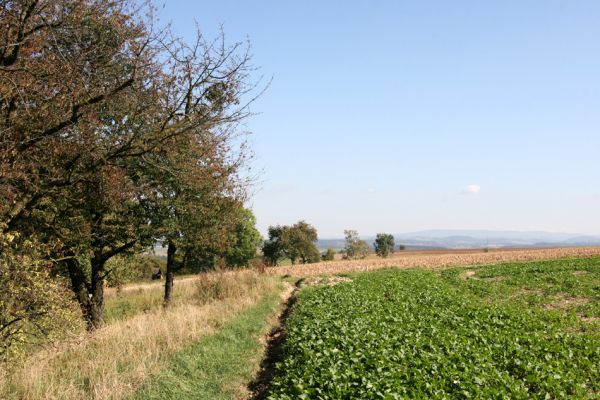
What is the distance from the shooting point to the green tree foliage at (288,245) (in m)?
86.3

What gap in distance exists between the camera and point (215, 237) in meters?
21.5

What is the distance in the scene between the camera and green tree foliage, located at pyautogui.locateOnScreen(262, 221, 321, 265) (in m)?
86.3

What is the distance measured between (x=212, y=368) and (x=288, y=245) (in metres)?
75.8

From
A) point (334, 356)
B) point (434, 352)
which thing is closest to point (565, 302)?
point (434, 352)

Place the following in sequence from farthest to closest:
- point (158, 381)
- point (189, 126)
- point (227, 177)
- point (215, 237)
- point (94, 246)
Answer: point (215, 237), point (227, 177), point (94, 246), point (189, 126), point (158, 381)

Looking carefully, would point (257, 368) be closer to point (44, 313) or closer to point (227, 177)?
point (44, 313)

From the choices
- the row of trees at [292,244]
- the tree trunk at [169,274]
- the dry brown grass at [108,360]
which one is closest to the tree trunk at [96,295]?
the dry brown grass at [108,360]

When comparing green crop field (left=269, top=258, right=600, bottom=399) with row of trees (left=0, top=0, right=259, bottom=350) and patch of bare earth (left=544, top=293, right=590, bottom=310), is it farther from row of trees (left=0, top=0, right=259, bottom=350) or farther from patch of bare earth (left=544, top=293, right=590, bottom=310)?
row of trees (left=0, top=0, right=259, bottom=350)

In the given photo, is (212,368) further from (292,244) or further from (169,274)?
(292,244)

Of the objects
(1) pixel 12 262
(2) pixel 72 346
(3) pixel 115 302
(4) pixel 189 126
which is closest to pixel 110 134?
(4) pixel 189 126

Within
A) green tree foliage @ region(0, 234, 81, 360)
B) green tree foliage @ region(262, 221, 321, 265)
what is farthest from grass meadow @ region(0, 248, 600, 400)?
green tree foliage @ region(262, 221, 321, 265)

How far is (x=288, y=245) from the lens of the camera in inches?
3386

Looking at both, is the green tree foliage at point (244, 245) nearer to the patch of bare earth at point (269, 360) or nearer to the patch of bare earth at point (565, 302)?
the patch of bare earth at point (269, 360)

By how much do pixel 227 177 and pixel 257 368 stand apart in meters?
9.41
